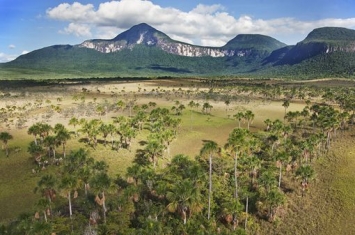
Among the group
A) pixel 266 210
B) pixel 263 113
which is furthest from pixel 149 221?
pixel 263 113

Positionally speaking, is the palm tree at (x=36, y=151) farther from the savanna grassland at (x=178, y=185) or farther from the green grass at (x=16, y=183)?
the green grass at (x=16, y=183)

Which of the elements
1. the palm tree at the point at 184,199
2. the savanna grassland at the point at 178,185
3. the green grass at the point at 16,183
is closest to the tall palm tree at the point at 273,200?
the savanna grassland at the point at 178,185

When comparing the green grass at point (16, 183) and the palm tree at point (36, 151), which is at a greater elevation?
the palm tree at point (36, 151)

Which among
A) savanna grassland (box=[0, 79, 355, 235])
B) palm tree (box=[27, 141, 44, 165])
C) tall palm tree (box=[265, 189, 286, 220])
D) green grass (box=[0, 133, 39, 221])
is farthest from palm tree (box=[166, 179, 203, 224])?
palm tree (box=[27, 141, 44, 165])

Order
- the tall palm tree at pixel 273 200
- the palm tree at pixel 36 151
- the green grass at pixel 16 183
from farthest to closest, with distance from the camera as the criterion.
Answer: the palm tree at pixel 36 151 → the green grass at pixel 16 183 → the tall palm tree at pixel 273 200

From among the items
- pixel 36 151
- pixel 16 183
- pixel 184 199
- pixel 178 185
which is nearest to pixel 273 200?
pixel 184 199

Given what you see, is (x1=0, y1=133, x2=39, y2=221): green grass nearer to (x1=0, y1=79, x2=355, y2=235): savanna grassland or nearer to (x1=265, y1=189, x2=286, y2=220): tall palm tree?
(x1=0, y1=79, x2=355, y2=235): savanna grassland

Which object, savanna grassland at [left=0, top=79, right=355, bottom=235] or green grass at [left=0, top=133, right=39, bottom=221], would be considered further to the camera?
green grass at [left=0, top=133, right=39, bottom=221]

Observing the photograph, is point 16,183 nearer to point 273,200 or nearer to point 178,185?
point 178,185

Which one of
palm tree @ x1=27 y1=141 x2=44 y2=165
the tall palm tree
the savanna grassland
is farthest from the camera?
palm tree @ x1=27 y1=141 x2=44 y2=165

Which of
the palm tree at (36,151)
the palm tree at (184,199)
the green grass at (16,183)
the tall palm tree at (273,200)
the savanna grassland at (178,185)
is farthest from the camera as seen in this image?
the palm tree at (36,151)

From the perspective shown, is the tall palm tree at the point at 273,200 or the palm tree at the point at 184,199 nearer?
the palm tree at the point at 184,199

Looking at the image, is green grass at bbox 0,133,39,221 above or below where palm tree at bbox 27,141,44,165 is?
below
